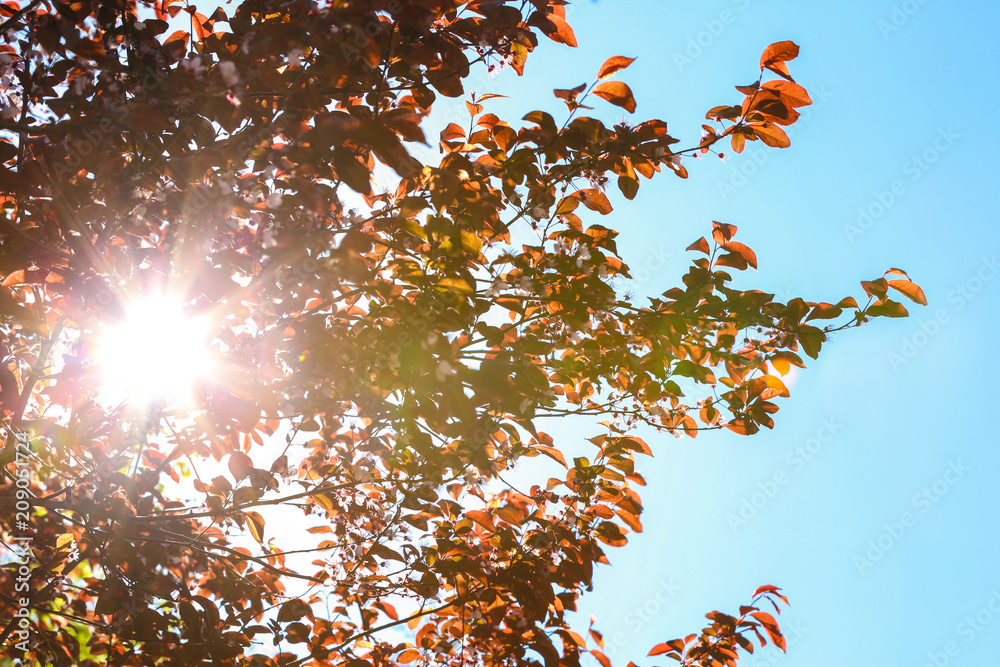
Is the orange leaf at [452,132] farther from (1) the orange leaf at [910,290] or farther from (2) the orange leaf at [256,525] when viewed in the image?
(2) the orange leaf at [256,525]

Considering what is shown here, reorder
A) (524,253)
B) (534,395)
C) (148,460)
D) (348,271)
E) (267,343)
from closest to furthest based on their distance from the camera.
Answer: (348,271) < (534,395) < (267,343) < (524,253) < (148,460)

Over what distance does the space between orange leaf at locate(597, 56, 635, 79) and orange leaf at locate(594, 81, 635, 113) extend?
0.12 ft

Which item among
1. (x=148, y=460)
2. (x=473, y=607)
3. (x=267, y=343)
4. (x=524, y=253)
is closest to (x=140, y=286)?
(x=267, y=343)

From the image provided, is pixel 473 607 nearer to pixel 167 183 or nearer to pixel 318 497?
pixel 318 497

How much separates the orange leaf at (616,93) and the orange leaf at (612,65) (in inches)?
1.4

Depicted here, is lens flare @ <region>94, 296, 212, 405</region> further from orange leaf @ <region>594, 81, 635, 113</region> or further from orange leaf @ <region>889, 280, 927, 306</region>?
orange leaf @ <region>889, 280, 927, 306</region>

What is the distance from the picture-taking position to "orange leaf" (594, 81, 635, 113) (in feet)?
6.16

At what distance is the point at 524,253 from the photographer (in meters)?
2.22

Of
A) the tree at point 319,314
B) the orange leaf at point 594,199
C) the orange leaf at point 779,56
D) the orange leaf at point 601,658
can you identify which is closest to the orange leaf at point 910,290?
the tree at point 319,314

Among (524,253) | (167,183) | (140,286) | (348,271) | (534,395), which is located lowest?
(534,395)

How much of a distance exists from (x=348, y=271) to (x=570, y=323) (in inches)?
40.2

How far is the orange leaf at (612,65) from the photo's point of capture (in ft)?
6.09

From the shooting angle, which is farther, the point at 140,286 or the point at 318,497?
the point at 318,497

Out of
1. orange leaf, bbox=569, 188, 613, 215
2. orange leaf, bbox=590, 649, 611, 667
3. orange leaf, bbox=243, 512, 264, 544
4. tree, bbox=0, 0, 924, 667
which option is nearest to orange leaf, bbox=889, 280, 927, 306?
tree, bbox=0, 0, 924, 667
